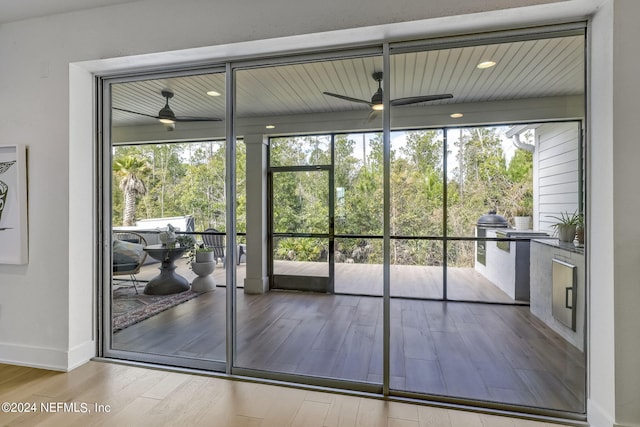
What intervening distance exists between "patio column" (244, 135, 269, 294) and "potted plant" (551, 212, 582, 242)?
2.46m

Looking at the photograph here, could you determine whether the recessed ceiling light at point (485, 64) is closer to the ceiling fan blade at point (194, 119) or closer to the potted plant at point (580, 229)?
the potted plant at point (580, 229)

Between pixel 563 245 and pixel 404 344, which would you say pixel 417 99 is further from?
pixel 404 344

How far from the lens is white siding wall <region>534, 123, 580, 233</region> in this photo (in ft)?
6.88

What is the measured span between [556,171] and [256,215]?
2.52 m

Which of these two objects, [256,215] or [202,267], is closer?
[202,267]

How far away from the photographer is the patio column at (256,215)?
2971 mm

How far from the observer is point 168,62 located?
100 inches

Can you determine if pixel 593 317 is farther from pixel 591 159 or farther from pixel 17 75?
pixel 17 75

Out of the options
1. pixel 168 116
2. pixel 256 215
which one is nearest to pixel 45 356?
pixel 256 215

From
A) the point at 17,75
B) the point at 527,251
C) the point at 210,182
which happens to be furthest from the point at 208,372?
the point at 17,75

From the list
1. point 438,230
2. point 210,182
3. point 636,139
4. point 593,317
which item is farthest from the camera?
point 210,182

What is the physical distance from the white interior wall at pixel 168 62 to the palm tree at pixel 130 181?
0.80 feet

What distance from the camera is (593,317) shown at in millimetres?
1929

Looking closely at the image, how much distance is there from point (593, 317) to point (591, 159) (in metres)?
0.99
